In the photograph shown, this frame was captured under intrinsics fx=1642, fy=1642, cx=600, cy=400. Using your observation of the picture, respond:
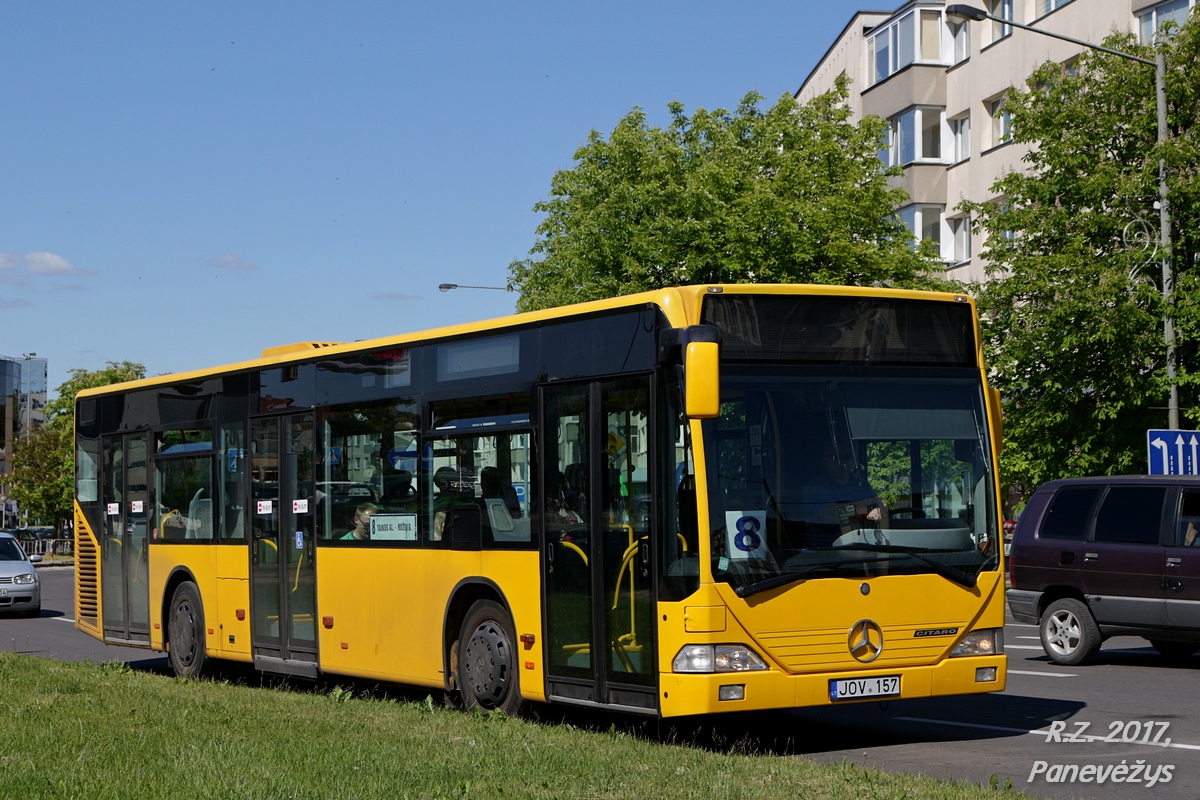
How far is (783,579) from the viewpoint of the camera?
10.1m

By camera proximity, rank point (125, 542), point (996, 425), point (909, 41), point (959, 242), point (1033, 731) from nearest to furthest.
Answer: point (996, 425) < point (1033, 731) < point (125, 542) < point (959, 242) < point (909, 41)

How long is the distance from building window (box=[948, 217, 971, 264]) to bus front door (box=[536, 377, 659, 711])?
39545 millimetres

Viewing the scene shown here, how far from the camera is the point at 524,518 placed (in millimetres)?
11586

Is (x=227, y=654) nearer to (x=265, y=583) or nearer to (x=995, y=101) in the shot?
(x=265, y=583)

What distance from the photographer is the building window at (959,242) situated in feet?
161

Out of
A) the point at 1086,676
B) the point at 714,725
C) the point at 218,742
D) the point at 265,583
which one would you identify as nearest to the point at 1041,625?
the point at 1086,676

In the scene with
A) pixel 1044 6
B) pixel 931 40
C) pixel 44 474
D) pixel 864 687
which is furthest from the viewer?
pixel 44 474

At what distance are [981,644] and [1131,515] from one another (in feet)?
23.1

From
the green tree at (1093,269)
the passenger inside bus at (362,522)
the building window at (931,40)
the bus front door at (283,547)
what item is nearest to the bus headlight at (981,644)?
the passenger inside bus at (362,522)

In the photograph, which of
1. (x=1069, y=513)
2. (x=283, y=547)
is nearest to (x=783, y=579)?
(x=283, y=547)

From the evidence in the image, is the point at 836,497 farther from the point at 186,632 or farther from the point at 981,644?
the point at 186,632

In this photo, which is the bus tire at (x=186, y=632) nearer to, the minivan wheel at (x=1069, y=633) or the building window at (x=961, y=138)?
the minivan wheel at (x=1069, y=633)

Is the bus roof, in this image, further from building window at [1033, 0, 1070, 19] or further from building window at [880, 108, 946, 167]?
building window at [880, 108, 946, 167]

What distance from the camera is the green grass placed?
26.8 feet
